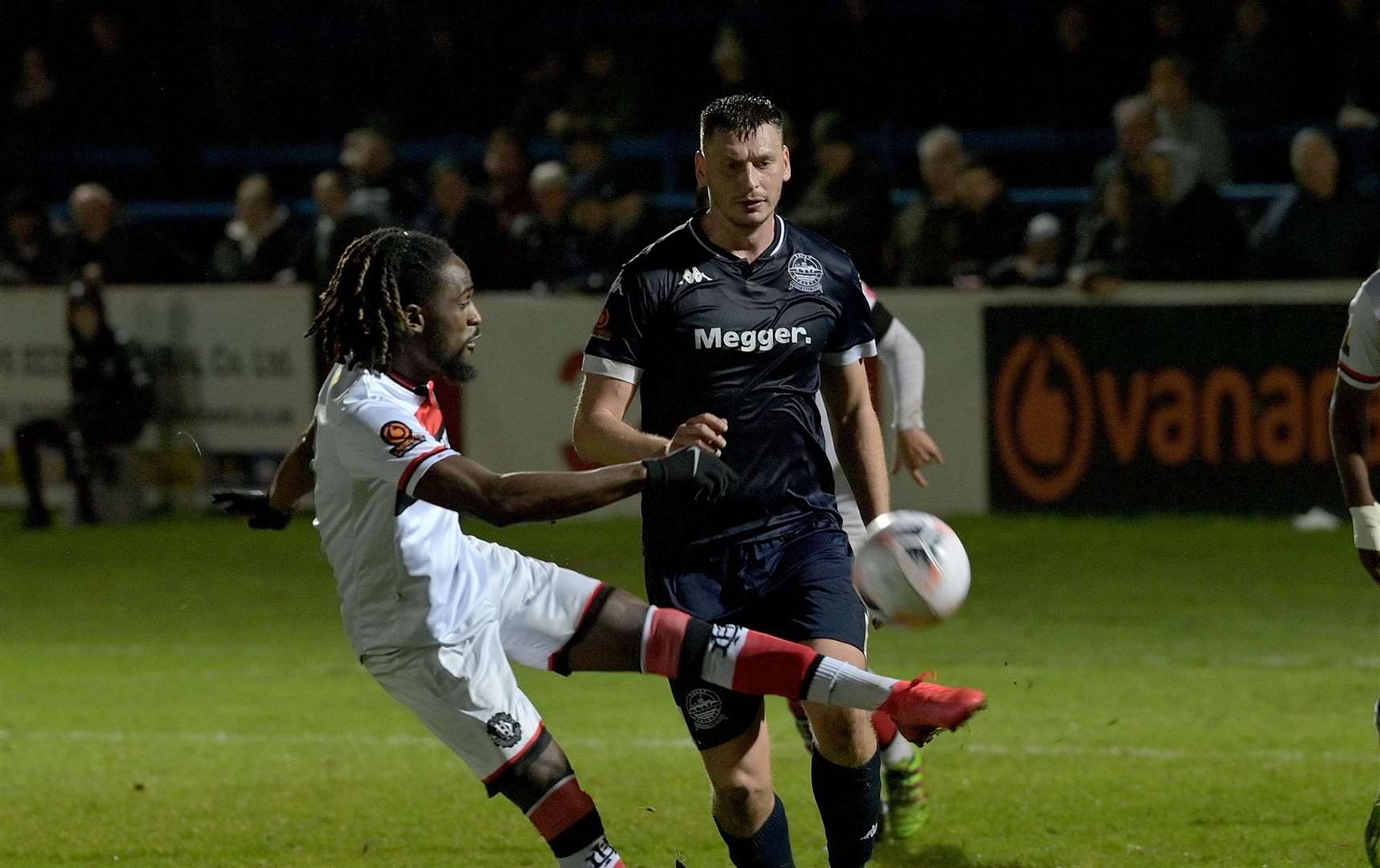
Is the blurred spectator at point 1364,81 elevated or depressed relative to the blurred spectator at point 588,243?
elevated

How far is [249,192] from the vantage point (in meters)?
16.5

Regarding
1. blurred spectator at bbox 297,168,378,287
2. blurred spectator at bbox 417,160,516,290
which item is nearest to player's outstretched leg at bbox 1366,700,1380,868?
blurred spectator at bbox 417,160,516,290

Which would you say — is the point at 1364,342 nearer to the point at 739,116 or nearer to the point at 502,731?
the point at 739,116

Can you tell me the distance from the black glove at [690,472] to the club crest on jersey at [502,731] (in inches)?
27.1

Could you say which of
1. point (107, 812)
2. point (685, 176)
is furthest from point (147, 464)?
point (107, 812)

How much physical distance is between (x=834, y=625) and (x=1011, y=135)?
1107 cm

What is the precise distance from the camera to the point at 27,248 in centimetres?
1719

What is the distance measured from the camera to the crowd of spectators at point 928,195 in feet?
44.8

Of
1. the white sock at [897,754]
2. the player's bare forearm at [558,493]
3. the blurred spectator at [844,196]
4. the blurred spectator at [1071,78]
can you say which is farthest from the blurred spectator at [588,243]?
the player's bare forearm at [558,493]

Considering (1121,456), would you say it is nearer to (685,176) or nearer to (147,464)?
(685,176)

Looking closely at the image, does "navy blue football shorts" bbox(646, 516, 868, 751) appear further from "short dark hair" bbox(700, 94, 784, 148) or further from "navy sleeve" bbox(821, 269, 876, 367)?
"short dark hair" bbox(700, 94, 784, 148)

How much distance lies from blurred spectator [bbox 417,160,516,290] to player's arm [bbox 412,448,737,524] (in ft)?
35.1

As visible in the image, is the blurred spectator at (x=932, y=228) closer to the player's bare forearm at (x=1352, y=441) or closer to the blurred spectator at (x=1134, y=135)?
the blurred spectator at (x=1134, y=135)

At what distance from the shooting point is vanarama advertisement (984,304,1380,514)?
13.0 metres
